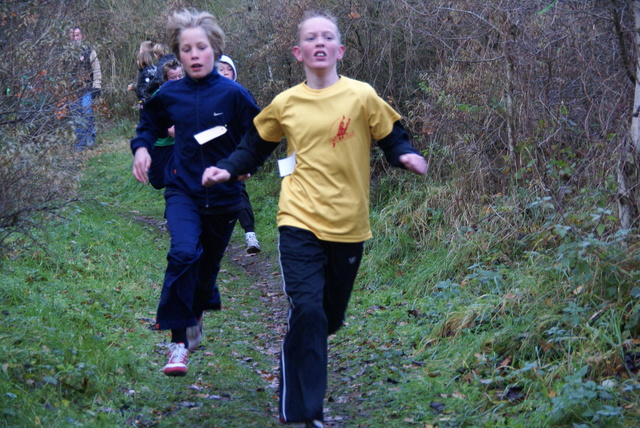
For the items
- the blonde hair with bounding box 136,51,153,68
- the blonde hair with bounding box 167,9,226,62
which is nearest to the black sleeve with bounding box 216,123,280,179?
the blonde hair with bounding box 167,9,226,62

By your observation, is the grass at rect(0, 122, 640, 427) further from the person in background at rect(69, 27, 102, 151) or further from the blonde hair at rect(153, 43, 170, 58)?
the blonde hair at rect(153, 43, 170, 58)

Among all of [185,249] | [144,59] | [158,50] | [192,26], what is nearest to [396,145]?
[185,249]

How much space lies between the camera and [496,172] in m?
7.89

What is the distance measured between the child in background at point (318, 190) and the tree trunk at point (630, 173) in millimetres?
1967

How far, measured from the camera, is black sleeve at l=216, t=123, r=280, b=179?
455cm

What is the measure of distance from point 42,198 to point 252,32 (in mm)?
7674

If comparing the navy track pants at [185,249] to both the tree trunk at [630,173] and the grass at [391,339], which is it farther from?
the tree trunk at [630,173]

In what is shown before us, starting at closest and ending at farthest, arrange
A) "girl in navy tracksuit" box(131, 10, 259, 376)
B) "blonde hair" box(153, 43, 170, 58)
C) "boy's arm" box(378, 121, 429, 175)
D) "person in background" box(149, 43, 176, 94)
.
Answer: "boy's arm" box(378, 121, 429, 175)
"girl in navy tracksuit" box(131, 10, 259, 376)
"person in background" box(149, 43, 176, 94)
"blonde hair" box(153, 43, 170, 58)

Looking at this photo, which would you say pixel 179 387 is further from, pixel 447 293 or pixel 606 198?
pixel 606 198

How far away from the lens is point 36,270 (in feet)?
23.4

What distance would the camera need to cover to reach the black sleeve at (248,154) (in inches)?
179

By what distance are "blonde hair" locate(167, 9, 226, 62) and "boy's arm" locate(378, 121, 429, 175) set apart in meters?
1.45

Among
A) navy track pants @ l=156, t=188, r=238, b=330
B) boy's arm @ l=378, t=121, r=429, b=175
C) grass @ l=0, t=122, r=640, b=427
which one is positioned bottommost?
grass @ l=0, t=122, r=640, b=427

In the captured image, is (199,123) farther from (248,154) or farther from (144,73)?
(144,73)
